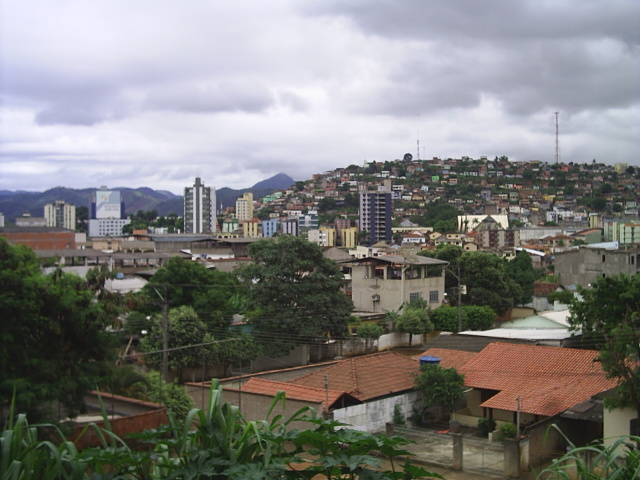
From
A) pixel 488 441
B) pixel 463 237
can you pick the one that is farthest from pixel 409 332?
pixel 463 237

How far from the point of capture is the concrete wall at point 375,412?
17.0m

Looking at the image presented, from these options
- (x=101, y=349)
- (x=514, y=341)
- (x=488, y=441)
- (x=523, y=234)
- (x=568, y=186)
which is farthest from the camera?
(x=568, y=186)

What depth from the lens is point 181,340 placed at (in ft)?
80.9

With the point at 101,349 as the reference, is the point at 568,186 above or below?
above

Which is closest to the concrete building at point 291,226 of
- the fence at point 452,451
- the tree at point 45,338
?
the fence at point 452,451

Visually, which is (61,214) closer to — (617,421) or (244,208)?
(244,208)

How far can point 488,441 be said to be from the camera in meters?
16.9

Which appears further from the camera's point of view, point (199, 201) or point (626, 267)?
point (199, 201)

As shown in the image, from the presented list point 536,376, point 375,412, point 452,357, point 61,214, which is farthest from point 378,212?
point 375,412

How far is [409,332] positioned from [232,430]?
2498 cm

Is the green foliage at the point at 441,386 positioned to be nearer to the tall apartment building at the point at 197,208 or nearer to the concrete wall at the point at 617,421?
the concrete wall at the point at 617,421

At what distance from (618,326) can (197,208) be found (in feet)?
481

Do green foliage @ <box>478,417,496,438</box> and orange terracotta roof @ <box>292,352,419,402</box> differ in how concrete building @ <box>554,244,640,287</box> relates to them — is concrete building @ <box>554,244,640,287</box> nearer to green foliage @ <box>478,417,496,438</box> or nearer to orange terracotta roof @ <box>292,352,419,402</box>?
orange terracotta roof @ <box>292,352,419,402</box>

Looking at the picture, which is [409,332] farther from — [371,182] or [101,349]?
[371,182]
